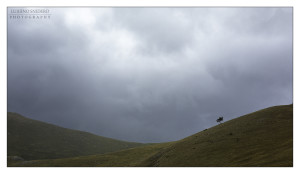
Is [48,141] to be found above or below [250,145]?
below

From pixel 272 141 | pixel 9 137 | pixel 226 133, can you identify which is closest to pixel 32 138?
pixel 9 137

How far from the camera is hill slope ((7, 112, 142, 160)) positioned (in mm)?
131125

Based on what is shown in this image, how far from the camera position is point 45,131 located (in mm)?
165500

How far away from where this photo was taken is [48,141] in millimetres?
150750

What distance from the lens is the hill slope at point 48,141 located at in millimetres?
131125

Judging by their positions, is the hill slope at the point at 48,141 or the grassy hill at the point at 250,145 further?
the hill slope at the point at 48,141

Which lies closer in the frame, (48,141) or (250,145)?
(250,145)

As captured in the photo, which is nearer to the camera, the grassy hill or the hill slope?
the grassy hill

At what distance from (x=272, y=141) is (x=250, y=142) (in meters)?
3.26
